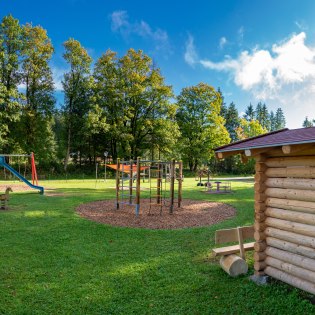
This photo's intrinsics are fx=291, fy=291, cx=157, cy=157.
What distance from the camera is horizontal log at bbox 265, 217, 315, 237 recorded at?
15.1ft

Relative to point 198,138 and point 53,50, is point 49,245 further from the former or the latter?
point 198,138

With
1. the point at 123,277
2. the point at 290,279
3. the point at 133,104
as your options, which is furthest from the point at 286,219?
the point at 133,104

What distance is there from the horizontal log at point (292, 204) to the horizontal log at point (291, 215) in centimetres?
6

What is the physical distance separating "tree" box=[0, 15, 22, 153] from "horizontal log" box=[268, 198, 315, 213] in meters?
34.3

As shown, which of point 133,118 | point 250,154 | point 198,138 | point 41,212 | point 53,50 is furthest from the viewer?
point 198,138

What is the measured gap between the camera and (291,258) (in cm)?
485

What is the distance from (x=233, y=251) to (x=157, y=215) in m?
6.23

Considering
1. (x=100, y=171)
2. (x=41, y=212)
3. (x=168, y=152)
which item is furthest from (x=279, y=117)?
(x=41, y=212)

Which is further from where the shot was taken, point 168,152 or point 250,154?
point 168,152

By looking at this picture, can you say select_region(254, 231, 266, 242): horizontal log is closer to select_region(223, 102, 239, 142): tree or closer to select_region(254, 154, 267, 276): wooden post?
select_region(254, 154, 267, 276): wooden post

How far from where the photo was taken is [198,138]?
50.6 meters

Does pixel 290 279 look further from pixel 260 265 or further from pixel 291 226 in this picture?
pixel 291 226

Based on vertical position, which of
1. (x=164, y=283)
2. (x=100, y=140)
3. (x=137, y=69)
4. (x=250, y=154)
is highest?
(x=137, y=69)

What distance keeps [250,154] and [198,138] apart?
45.7 meters
